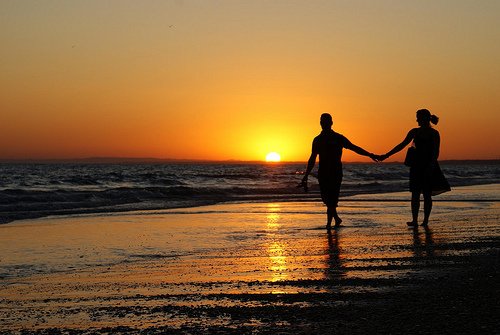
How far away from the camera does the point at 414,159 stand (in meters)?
12.3

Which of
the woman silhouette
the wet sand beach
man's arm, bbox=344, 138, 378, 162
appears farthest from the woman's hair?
the wet sand beach

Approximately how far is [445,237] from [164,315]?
19.6ft

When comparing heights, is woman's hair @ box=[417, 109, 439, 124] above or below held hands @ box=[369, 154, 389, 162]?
above

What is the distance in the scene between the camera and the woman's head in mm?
12125

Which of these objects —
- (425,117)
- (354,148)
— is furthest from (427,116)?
(354,148)

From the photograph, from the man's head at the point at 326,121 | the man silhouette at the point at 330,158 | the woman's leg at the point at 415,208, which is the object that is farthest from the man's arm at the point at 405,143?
the man's head at the point at 326,121

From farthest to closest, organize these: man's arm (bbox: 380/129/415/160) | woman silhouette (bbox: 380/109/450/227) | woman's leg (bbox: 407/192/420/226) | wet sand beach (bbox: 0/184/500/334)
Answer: man's arm (bbox: 380/129/415/160), woman silhouette (bbox: 380/109/450/227), woman's leg (bbox: 407/192/420/226), wet sand beach (bbox: 0/184/500/334)

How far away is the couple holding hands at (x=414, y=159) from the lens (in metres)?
12.2

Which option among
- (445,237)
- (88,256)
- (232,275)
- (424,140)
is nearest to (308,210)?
(424,140)

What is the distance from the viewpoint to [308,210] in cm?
1717

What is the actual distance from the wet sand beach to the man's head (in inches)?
70.7

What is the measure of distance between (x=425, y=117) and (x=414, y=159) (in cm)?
75

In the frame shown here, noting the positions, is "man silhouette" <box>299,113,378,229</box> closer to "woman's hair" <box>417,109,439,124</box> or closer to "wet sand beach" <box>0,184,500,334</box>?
"wet sand beach" <box>0,184,500,334</box>

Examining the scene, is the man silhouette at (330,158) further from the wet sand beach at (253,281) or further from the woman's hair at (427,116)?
the woman's hair at (427,116)
